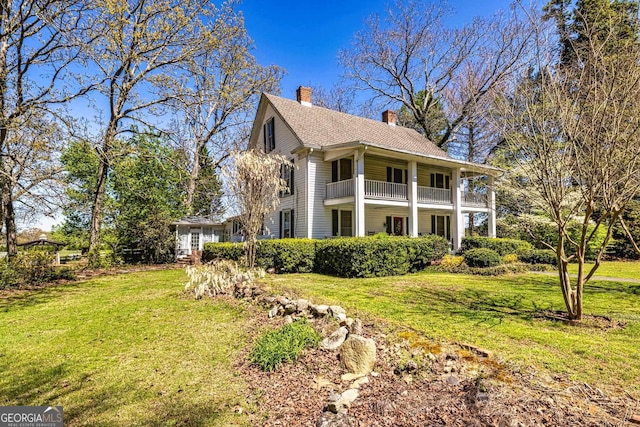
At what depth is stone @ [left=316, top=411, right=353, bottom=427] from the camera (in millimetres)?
2445

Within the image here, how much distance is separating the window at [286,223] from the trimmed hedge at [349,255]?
3.68 m

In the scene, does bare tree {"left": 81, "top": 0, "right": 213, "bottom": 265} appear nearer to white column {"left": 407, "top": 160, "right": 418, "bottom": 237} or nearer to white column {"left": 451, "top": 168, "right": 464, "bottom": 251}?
white column {"left": 407, "top": 160, "right": 418, "bottom": 237}

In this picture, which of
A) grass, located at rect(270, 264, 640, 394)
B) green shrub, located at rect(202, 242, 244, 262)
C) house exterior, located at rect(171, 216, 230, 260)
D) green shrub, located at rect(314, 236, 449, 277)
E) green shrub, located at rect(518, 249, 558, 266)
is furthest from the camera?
house exterior, located at rect(171, 216, 230, 260)

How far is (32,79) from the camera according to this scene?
1057 centimetres

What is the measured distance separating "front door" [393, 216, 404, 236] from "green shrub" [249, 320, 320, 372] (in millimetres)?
14473

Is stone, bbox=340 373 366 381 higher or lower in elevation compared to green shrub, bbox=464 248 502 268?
lower

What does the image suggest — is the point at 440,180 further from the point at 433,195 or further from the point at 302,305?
the point at 302,305

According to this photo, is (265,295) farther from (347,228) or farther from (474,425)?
(347,228)

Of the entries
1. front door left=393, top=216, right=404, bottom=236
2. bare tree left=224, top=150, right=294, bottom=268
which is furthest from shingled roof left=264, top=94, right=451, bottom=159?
bare tree left=224, top=150, right=294, bottom=268

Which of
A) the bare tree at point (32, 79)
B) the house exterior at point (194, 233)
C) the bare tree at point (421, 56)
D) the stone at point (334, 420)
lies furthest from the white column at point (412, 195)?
the house exterior at point (194, 233)

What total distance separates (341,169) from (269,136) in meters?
5.53

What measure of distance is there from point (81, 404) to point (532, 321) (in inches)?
253

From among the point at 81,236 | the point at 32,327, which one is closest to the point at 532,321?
the point at 32,327

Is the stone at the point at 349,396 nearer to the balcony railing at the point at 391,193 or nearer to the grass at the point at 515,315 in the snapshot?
the grass at the point at 515,315
